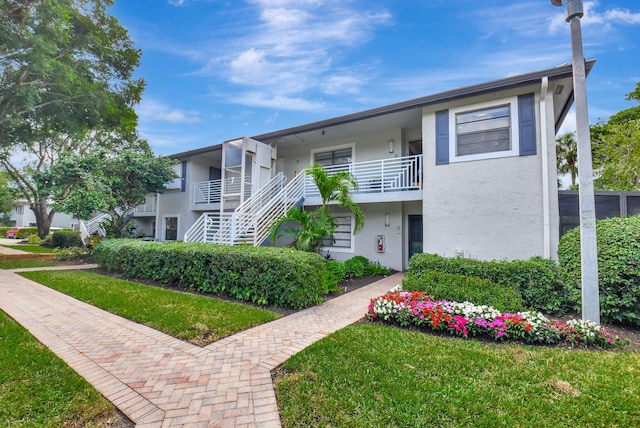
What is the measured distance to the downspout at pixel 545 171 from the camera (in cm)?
682

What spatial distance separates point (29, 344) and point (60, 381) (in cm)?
154

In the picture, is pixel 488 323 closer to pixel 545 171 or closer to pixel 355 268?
pixel 545 171

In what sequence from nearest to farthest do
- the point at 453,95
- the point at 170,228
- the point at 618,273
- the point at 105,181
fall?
the point at 618,273, the point at 453,95, the point at 105,181, the point at 170,228

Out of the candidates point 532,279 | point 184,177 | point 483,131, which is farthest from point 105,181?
point 532,279

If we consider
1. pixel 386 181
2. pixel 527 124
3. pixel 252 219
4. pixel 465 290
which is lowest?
pixel 465 290

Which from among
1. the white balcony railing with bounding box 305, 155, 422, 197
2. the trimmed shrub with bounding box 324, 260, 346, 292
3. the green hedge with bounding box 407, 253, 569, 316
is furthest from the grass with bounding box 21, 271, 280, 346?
the white balcony railing with bounding box 305, 155, 422, 197

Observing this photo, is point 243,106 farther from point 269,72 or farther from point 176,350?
point 176,350

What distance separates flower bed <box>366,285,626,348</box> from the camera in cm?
415

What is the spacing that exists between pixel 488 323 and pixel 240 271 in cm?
491

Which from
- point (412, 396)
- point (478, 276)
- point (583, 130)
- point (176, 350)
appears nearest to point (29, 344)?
point (176, 350)

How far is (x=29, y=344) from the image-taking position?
3.96 meters

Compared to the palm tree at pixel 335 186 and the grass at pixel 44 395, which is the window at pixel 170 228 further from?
the grass at pixel 44 395

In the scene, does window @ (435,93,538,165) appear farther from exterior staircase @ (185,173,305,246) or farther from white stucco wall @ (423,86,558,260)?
exterior staircase @ (185,173,305,246)

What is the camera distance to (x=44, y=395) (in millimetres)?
2814
